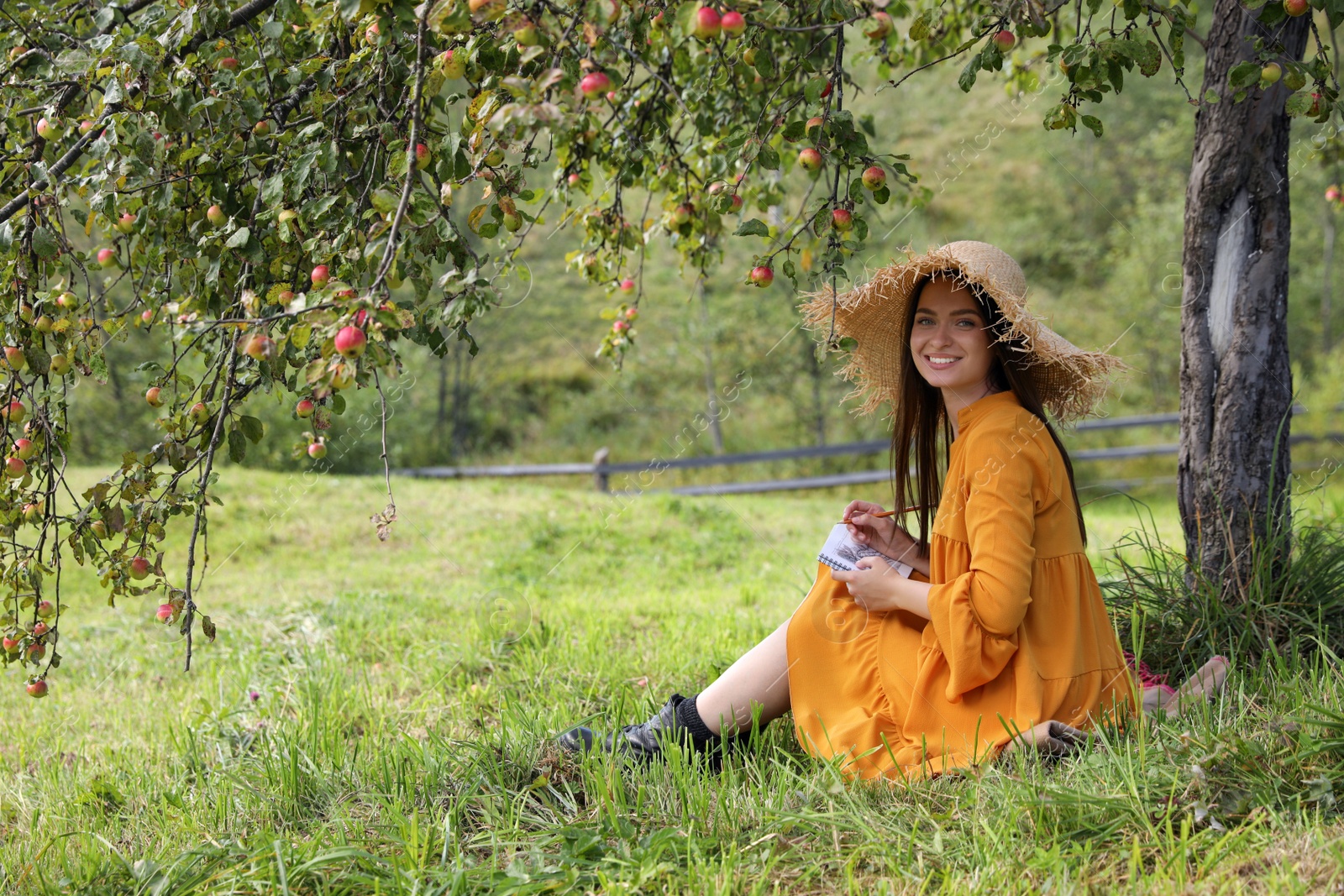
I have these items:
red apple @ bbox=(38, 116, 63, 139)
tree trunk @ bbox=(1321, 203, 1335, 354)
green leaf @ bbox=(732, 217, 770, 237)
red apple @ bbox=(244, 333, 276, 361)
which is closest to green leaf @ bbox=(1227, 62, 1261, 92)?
green leaf @ bbox=(732, 217, 770, 237)

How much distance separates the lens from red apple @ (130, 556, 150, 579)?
1.90 meters

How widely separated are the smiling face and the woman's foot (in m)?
0.76

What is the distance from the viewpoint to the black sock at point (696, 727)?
209cm

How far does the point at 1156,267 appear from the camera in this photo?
12531 mm

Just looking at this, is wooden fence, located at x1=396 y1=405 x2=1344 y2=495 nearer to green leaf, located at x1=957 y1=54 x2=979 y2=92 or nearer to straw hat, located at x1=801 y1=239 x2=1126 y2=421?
straw hat, located at x1=801 y1=239 x2=1126 y2=421

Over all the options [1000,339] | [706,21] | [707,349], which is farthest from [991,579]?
[707,349]

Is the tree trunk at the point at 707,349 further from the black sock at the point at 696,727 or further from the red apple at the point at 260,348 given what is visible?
the red apple at the point at 260,348

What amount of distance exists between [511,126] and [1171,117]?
55.4ft

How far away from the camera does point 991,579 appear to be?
179cm

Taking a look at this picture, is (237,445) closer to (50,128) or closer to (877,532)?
(50,128)

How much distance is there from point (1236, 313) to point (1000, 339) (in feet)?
3.12

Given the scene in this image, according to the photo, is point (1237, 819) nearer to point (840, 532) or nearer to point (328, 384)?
point (840, 532)

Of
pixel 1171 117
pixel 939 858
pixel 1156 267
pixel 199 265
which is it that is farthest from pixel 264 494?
pixel 1171 117

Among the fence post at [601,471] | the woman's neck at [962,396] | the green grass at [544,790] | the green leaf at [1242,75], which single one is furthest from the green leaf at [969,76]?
the fence post at [601,471]
